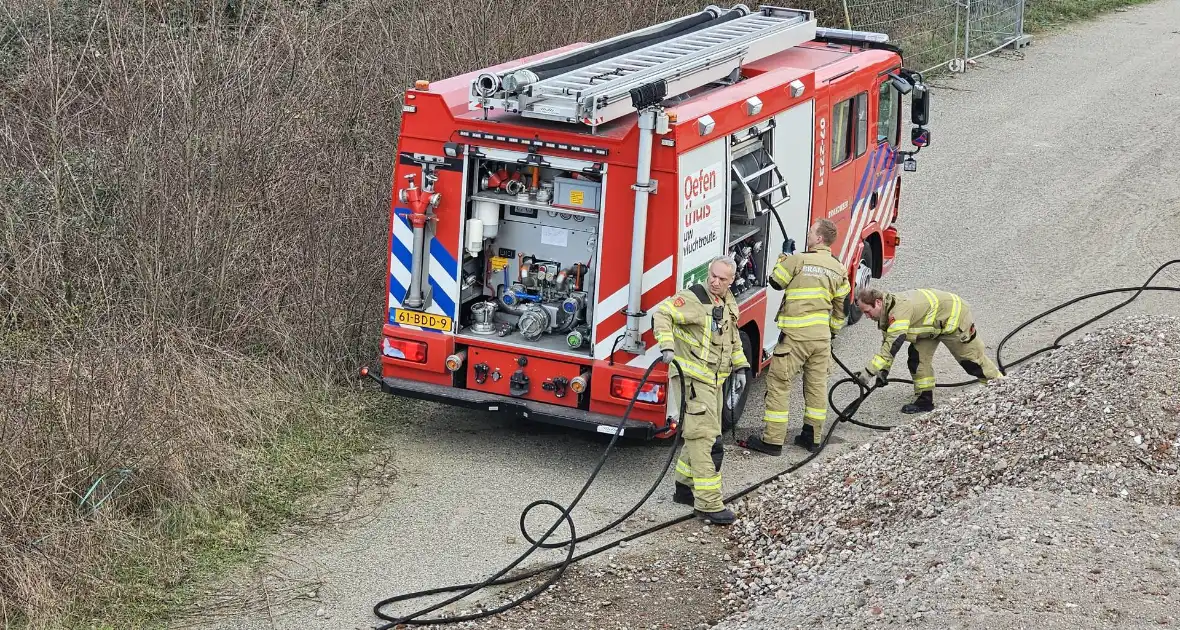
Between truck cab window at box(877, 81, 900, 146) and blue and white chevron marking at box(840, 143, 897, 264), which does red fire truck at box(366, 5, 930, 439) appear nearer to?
blue and white chevron marking at box(840, 143, 897, 264)

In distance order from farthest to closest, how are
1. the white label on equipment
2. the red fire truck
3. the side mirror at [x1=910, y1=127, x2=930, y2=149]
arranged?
the side mirror at [x1=910, y1=127, x2=930, y2=149]
the white label on equipment
the red fire truck

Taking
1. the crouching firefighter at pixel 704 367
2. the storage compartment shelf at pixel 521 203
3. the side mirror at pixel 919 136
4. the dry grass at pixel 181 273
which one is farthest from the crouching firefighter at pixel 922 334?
the dry grass at pixel 181 273

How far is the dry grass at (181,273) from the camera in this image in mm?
7199

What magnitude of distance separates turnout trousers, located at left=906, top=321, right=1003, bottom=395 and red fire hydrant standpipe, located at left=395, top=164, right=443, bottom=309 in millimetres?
3829

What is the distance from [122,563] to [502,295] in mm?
2993

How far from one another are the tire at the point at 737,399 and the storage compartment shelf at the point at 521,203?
1.60 metres

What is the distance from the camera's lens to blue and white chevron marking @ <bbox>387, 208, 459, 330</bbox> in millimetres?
8648

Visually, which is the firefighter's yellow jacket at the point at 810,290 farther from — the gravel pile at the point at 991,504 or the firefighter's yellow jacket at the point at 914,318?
the gravel pile at the point at 991,504

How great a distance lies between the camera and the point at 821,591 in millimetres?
6789

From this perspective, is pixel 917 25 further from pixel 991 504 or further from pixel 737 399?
pixel 991 504

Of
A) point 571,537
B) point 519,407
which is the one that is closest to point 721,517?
point 571,537

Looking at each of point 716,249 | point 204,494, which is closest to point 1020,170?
point 716,249

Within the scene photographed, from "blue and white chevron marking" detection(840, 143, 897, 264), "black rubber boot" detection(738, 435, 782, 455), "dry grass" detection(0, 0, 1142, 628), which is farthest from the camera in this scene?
"blue and white chevron marking" detection(840, 143, 897, 264)

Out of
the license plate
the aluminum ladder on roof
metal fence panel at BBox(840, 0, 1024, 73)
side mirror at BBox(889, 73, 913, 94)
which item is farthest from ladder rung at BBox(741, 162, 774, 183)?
metal fence panel at BBox(840, 0, 1024, 73)
